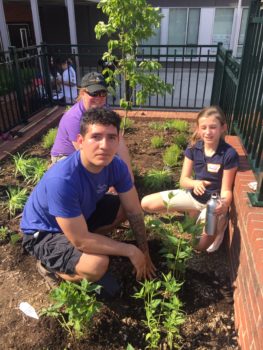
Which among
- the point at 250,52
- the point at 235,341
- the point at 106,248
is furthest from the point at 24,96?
the point at 235,341

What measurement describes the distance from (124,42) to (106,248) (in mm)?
3066

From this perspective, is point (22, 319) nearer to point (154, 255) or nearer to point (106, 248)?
point (106, 248)

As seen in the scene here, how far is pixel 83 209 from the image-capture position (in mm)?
2305

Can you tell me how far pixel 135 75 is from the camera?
171 inches

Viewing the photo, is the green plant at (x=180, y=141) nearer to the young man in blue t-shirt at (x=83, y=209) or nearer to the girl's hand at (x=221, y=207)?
the girl's hand at (x=221, y=207)

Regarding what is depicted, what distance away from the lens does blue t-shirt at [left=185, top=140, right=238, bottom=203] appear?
8.75 ft

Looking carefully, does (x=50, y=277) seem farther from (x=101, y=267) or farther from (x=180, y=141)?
(x=180, y=141)

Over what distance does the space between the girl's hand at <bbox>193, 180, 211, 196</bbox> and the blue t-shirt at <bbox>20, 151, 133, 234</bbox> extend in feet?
2.26

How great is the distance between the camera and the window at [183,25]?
1412 centimetres

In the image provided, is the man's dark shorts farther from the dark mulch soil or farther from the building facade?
the building facade

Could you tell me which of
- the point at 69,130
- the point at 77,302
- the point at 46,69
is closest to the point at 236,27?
the point at 46,69

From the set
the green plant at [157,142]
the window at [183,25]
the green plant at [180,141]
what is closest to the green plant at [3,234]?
the green plant at [157,142]

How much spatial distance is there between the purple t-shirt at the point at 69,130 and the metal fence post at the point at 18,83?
2874 mm

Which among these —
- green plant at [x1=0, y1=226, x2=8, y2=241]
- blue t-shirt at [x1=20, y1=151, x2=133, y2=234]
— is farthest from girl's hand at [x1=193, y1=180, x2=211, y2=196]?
green plant at [x1=0, y1=226, x2=8, y2=241]
